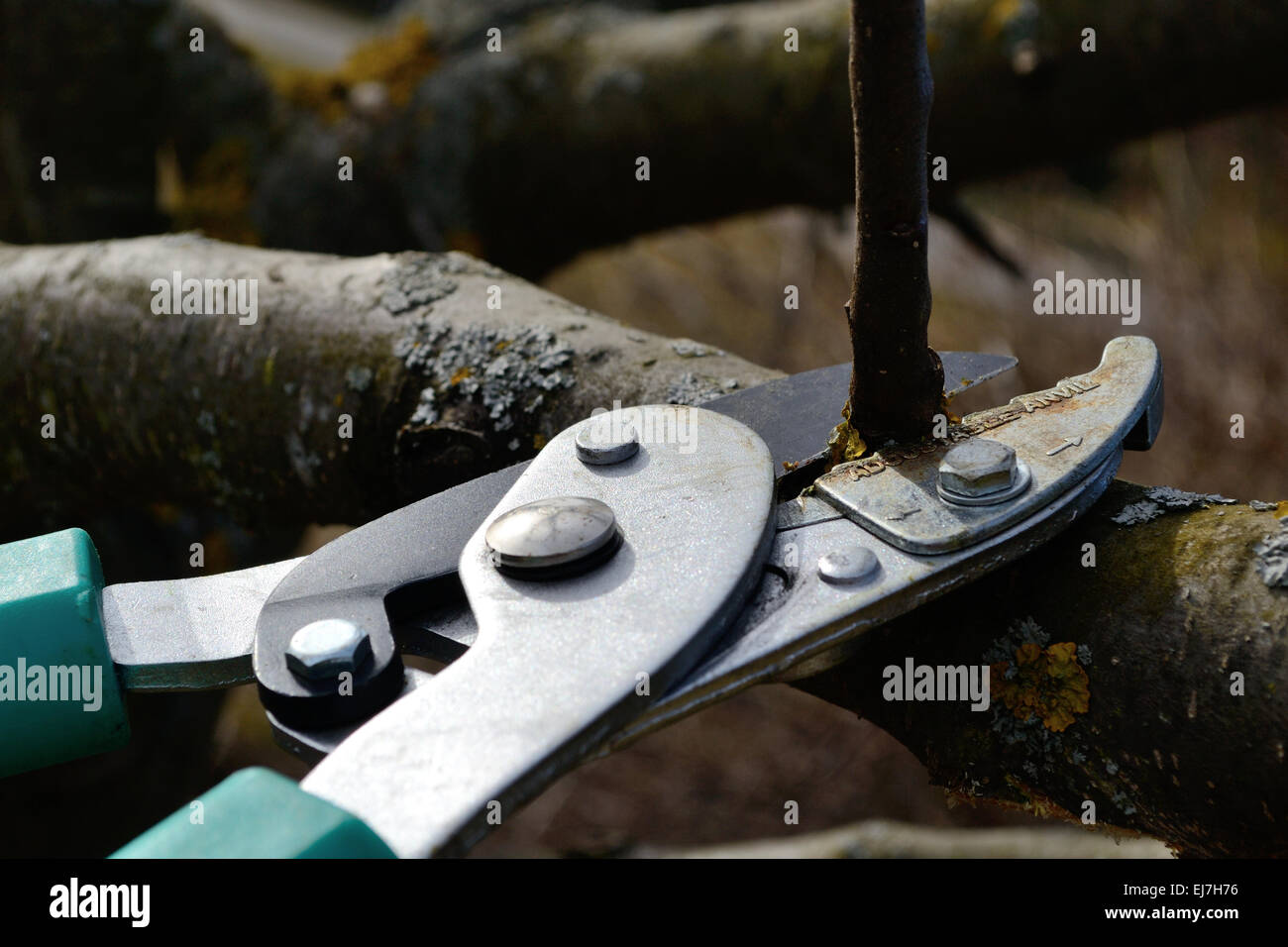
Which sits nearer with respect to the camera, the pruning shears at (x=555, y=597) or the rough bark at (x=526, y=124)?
the pruning shears at (x=555, y=597)

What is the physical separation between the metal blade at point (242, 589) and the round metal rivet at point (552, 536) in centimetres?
6

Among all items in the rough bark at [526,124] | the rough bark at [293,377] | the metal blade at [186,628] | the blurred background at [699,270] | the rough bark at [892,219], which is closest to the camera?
the rough bark at [892,219]

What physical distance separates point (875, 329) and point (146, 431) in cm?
97

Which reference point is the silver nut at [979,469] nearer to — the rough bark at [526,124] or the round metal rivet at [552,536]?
the round metal rivet at [552,536]

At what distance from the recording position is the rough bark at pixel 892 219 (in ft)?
2.75

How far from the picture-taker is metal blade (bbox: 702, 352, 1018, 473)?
1.02m

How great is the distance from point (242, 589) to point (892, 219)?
0.63 metres

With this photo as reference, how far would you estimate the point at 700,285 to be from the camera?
14.7 ft

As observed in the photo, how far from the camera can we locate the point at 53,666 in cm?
92

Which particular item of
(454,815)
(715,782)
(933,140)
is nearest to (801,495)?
(454,815)

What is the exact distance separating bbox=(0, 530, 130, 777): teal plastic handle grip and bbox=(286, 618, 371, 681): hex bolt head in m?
0.18

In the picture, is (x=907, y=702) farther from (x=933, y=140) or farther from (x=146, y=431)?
(x=933, y=140)

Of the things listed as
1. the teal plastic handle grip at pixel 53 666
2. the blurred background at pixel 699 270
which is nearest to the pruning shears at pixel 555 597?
the teal plastic handle grip at pixel 53 666

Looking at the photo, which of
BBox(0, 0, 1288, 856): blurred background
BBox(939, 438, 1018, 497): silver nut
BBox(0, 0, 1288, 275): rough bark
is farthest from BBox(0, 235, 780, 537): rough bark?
BBox(0, 0, 1288, 275): rough bark
